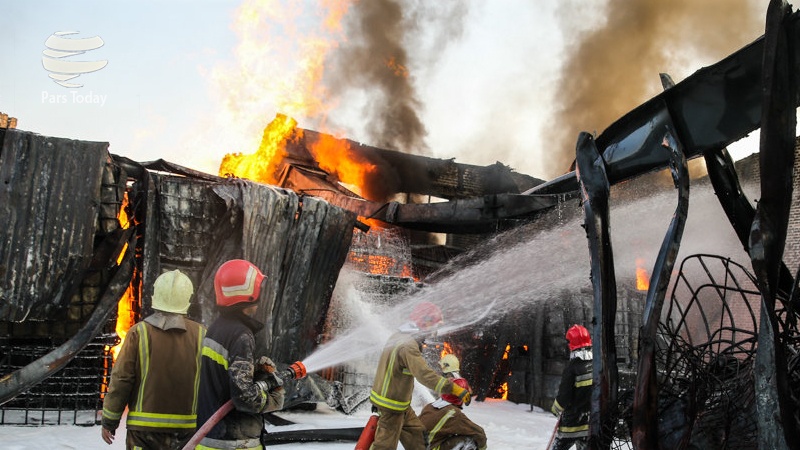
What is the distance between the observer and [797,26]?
2820 millimetres

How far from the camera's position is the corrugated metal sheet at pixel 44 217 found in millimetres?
8273

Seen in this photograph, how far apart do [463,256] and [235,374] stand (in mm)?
13454

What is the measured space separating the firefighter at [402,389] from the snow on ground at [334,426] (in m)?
2.42

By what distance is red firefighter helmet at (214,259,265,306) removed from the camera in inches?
170

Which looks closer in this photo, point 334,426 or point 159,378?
point 159,378

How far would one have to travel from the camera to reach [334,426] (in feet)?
32.9

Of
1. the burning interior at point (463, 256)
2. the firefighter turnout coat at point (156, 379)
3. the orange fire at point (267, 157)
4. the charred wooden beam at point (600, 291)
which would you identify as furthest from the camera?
the orange fire at point (267, 157)

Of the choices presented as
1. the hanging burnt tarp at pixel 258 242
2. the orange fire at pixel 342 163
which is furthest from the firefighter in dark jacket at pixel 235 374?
the orange fire at pixel 342 163

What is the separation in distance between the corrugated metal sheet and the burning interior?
0.8 inches

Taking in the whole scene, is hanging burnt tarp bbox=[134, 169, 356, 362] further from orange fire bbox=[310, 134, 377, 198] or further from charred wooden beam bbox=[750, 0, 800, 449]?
orange fire bbox=[310, 134, 377, 198]

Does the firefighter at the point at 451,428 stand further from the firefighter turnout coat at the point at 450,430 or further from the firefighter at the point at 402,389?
the firefighter at the point at 402,389

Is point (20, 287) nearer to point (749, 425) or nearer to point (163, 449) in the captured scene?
point (163, 449)

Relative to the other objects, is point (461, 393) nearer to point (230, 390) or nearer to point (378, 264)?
point (230, 390)

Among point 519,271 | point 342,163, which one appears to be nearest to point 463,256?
point 519,271
